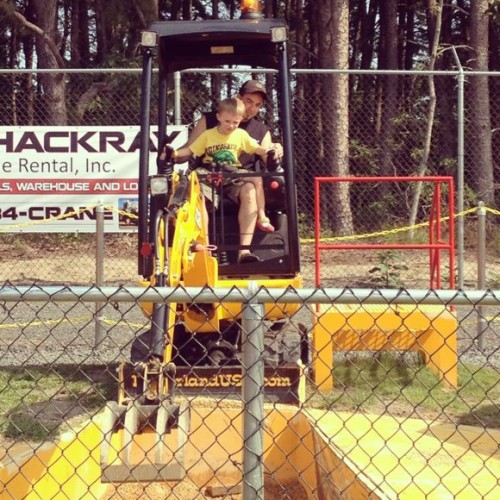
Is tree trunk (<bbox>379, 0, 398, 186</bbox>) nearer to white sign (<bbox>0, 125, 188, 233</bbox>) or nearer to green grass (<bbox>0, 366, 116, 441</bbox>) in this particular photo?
white sign (<bbox>0, 125, 188, 233</bbox>)

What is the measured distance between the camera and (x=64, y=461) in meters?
5.04

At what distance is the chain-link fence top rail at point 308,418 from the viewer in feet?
11.7

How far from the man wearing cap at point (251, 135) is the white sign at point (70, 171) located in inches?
108

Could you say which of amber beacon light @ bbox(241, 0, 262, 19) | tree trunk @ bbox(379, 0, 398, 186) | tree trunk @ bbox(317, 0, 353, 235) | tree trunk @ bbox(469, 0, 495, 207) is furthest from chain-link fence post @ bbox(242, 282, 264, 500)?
tree trunk @ bbox(379, 0, 398, 186)

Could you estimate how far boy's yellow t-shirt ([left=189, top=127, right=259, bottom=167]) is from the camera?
284 inches

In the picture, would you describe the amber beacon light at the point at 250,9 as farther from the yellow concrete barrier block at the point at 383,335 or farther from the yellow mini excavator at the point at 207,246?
the yellow concrete barrier block at the point at 383,335

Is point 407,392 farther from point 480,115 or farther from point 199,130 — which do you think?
point 480,115

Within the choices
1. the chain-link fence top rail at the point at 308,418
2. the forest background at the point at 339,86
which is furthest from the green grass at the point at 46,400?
the forest background at the point at 339,86

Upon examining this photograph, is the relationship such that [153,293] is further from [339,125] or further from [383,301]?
[339,125]

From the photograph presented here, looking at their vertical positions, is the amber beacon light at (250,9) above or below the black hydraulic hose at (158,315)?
above

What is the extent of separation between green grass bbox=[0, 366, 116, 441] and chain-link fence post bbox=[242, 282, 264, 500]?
9.01 feet

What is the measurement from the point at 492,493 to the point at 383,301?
157 cm

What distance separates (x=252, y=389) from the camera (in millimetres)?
3582

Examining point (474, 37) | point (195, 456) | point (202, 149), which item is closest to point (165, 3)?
point (474, 37)
